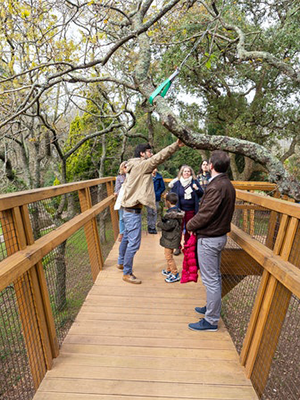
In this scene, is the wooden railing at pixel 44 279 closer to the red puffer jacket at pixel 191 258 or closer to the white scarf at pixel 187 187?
the red puffer jacket at pixel 191 258

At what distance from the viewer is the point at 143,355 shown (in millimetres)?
2238

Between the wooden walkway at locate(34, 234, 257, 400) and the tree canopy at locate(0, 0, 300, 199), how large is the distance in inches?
103

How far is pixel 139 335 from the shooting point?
8.25ft

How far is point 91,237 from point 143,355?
1.76m

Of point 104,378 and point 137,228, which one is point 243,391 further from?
point 137,228

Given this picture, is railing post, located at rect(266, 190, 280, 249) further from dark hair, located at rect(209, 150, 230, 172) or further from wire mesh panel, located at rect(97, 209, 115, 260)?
wire mesh panel, located at rect(97, 209, 115, 260)

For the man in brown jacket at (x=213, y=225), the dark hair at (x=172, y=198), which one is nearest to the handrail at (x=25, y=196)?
the man in brown jacket at (x=213, y=225)

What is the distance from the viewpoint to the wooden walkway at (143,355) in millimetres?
1881

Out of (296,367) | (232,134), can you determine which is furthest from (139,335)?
(232,134)

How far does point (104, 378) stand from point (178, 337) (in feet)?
2.61

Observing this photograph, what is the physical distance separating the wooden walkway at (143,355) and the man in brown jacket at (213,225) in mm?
271

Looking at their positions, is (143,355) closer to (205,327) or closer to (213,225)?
(205,327)

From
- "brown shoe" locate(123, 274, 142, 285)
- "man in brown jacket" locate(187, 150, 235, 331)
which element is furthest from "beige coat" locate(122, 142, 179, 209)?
"brown shoe" locate(123, 274, 142, 285)


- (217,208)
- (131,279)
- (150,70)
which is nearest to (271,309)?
(217,208)
